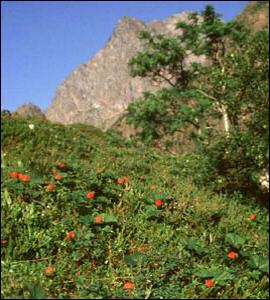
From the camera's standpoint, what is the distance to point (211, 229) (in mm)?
8258

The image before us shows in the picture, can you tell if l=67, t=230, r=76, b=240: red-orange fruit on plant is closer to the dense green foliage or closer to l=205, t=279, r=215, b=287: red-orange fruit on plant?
l=205, t=279, r=215, b=287: red-orange fruit on plant

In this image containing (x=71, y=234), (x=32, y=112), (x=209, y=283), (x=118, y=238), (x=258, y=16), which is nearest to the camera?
(x=209, y=283)

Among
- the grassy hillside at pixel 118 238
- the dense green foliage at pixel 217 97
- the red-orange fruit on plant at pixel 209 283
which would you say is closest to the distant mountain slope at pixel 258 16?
the dense green foliage at pixel 217 97

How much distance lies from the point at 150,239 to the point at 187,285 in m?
1.70

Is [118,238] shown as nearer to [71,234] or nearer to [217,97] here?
[71,234]

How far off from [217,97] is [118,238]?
11.0 meters

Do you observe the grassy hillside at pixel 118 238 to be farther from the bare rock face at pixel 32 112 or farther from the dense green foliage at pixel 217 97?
the bare rock face at pixel 32 112

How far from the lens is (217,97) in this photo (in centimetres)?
1627

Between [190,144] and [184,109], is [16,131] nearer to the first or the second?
[184,109]

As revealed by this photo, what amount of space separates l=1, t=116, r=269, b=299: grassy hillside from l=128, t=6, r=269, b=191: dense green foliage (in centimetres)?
156

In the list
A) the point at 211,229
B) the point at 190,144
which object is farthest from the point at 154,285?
the point at 190,144

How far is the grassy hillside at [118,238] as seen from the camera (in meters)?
5.06

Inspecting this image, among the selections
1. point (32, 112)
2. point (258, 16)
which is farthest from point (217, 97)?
point (258, 16)

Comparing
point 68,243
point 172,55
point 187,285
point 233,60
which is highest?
point 172,55
